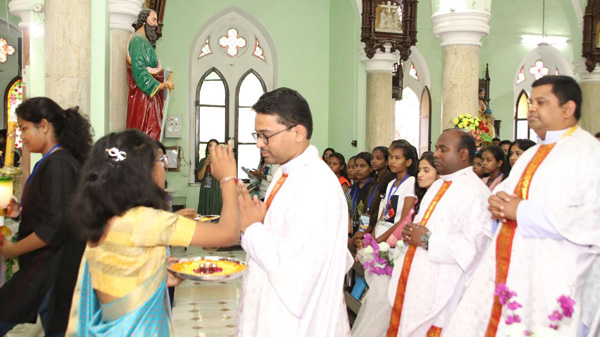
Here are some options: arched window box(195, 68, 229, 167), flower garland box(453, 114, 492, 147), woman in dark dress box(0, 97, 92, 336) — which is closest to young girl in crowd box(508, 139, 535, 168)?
flower garland box(453, 114, 492, 147)

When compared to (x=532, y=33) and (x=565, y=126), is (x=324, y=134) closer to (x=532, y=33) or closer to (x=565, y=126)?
(x=532, y=33)

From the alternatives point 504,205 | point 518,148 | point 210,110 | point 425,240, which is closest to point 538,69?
point 210,110

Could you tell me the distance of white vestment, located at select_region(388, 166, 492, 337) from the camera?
13.3 feet

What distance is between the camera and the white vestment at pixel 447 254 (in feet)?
13.3

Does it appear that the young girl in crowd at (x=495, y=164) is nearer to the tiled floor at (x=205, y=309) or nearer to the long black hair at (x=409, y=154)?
the long black hair at (x=409, y=154)

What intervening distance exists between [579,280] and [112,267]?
251 cm

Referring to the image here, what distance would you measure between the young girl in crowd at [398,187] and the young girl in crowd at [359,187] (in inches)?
49.5

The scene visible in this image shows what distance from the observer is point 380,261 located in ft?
17.1

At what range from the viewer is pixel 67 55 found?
477 centimetres

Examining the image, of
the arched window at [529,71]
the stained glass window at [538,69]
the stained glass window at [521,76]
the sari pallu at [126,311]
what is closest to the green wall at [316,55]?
the stained glass window at [521,76]

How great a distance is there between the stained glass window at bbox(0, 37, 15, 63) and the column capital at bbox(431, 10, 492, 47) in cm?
1281

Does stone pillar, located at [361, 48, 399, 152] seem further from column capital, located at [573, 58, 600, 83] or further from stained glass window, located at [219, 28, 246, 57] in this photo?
column capital, located at [573, 58, 600, 83]

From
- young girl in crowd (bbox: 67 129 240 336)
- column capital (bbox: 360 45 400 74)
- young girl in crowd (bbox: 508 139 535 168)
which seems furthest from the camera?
column capital (bbox: 360 45 400 74)

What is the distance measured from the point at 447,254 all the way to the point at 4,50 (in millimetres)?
15915
